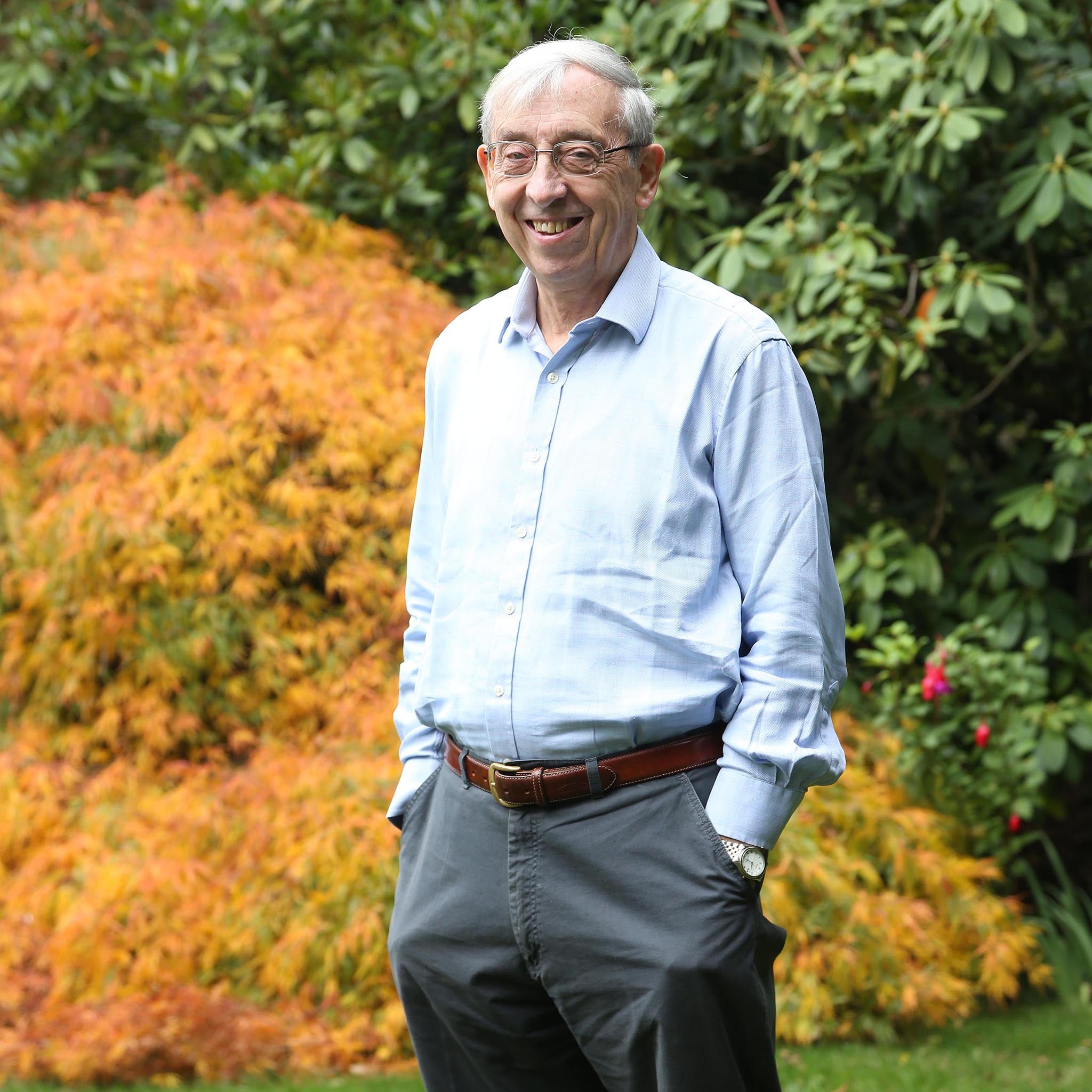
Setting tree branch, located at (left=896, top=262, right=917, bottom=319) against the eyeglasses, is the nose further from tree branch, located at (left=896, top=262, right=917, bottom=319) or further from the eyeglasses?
tree branch, located at (left=896, top=262, right=917, bottom=319)

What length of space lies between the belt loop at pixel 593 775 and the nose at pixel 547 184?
75cm

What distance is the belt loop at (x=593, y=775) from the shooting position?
5.83 ft

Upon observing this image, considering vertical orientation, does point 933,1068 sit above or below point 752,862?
below

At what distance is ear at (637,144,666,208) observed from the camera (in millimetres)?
1903

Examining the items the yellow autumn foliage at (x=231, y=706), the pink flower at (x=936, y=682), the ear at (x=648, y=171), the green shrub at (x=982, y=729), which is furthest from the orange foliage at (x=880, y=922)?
the ear at (x=648, y=171)

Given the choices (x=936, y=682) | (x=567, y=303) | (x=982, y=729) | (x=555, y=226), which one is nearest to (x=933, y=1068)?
(x=982, y=729)

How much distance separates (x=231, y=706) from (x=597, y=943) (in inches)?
116

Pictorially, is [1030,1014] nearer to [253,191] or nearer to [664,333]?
[664,333]

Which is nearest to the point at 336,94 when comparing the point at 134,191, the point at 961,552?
the point at 134,191

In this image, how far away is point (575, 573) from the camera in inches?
71.1

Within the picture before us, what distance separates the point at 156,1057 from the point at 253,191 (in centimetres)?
368

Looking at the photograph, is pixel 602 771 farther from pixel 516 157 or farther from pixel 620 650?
pixel 516 157

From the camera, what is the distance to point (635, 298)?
6.18 ft

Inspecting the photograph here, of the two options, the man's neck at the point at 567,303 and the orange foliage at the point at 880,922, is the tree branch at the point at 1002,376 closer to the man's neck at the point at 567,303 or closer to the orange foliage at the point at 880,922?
the orange foliage at the point at 880,922
